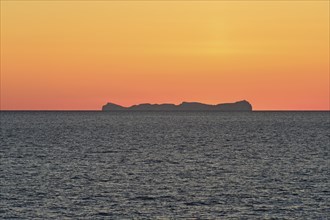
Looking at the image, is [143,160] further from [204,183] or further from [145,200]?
[145,200]

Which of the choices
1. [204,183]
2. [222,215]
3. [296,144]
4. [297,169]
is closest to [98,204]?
[222,215]

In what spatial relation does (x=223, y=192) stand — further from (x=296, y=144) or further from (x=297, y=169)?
(x=296, y=144)

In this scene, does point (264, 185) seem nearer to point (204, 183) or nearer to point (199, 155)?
point (204, 183)

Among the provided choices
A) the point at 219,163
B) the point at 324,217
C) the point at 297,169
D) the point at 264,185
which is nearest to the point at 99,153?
the point at 219,163

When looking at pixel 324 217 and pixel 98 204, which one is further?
pixel 98 204

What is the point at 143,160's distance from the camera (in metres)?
93.2

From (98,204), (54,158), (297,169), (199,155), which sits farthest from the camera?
(199,155)

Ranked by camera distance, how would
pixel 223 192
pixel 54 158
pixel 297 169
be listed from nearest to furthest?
1. pixel 223 192
2. pixel 297 169
3. pixel 54 158

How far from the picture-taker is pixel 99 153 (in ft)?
347

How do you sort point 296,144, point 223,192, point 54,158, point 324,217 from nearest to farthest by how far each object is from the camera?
point 324,217
point 223,192
point 54,158
point 296,144

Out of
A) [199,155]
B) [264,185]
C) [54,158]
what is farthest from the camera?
[199,155]

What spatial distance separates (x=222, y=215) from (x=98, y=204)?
10.5 metres

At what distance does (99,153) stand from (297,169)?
3661 cm

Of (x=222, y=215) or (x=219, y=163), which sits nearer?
(x=222, y=215)
